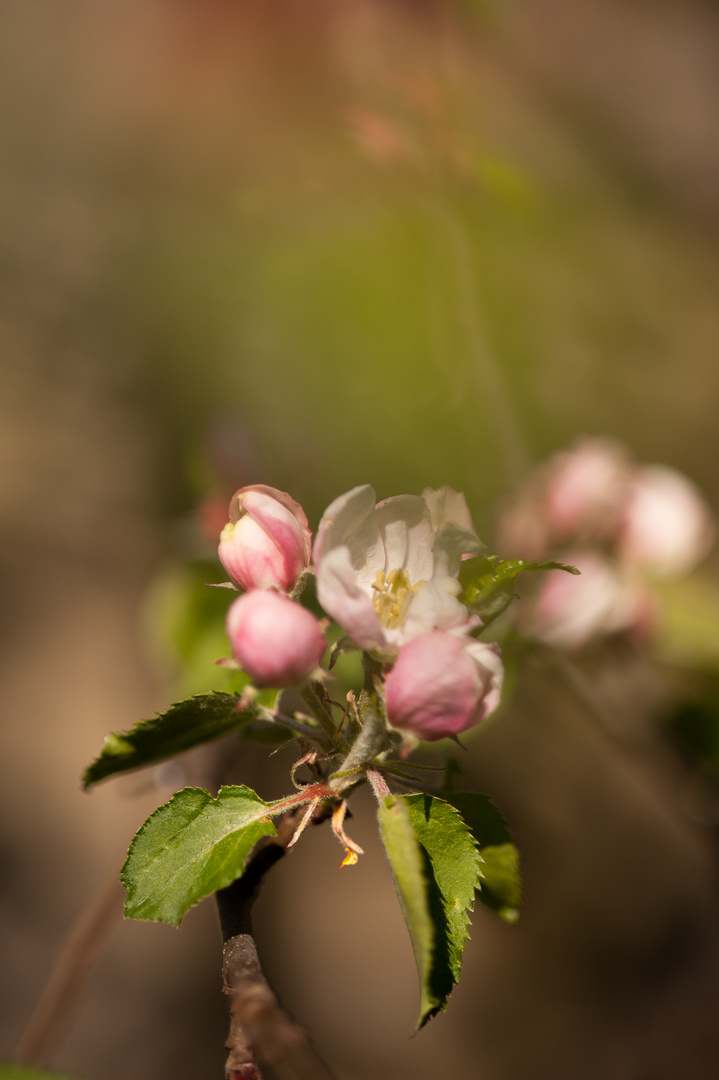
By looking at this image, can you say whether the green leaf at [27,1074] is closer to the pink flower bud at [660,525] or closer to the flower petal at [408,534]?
the flower petal at [408,534]

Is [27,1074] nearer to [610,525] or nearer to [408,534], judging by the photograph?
[408,534]

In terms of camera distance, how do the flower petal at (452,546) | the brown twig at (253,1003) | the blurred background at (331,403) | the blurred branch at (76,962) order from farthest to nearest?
1. the blurred background at (331,403)
2. the blurred branch at (76,962)
3. the flower petal at (452,546)
4. the brown twig at (253,1003)

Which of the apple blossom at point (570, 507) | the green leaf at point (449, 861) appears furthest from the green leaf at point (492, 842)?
the apple blossom at point (570, 507)

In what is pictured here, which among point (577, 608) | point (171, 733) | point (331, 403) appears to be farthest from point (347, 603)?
point (331, 403)

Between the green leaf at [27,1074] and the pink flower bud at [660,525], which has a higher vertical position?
the pink flower bud at [660,525]

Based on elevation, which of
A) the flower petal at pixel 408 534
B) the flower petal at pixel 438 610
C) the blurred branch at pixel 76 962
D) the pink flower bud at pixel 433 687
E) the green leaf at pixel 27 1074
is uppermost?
the flower petal at pixel 408 534

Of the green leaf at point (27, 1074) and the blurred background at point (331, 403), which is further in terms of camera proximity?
the blurred background at point (331, 403)

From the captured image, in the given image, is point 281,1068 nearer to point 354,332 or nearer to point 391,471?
point 391,471
